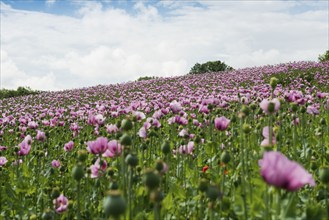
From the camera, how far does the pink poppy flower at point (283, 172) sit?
69.3 inches

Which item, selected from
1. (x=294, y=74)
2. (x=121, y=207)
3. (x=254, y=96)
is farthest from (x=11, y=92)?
(x=121, y=207)

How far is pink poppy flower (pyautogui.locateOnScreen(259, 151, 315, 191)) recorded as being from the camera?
1761 millimetres

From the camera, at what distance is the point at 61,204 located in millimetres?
3518

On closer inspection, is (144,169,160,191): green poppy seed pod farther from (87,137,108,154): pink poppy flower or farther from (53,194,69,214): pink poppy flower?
(53,194,69,214): pink poppy flower

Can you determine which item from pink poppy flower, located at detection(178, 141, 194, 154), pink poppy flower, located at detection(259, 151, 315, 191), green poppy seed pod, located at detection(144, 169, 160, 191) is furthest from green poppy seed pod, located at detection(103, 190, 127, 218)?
pink poppy flower, located at detection(178, 141, 194, 154)

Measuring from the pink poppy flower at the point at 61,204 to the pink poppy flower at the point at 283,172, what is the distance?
2.12 metres

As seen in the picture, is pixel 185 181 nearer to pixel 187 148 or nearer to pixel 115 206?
pixel 187 148

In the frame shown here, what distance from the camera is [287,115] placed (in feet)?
24.4

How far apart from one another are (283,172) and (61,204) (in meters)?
2.32

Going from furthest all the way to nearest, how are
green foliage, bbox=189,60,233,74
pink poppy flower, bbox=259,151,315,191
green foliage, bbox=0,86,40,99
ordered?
green foliage, bbox=189,60,233,74 → green foliage, bbox=0,86,40,99 → pink poppy flower, bbox=259,151,315,191

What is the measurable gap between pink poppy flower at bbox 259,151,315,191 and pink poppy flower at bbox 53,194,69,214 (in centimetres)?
212

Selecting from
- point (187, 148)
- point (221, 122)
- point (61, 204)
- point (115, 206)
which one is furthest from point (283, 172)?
point (187, 148)

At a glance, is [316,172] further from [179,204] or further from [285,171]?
[285,171]

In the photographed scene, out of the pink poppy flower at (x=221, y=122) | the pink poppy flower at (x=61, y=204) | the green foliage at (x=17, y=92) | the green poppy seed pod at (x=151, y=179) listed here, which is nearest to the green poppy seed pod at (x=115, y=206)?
the green poppy seed pod at (x=151, y=179)
